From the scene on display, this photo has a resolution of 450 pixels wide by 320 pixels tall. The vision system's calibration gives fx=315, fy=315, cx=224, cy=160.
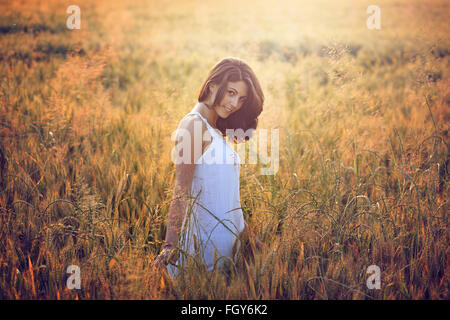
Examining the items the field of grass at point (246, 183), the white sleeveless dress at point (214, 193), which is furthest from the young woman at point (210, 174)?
the field of grass at point (246, 183)

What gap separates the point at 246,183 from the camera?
2229 mm

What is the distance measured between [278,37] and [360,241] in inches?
277

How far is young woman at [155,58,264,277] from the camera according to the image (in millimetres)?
1444

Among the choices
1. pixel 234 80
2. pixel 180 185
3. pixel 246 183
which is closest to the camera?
pixel 180 185

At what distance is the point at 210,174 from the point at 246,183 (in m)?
0.75

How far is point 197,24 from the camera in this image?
9.24 meters

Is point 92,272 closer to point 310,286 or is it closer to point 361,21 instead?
point 310,286

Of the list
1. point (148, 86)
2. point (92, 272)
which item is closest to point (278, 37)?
point (148, 86)

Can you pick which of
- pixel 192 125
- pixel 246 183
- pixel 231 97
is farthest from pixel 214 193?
pixel 246 183

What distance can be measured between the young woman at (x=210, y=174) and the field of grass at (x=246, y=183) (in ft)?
0.40

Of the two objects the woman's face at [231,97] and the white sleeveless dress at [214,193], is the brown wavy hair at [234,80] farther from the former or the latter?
the white sleeveless dress at [214,193]

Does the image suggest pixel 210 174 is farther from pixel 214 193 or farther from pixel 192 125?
pixel 192 125

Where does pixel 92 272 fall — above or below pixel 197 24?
below

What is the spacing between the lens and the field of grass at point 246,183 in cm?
133
